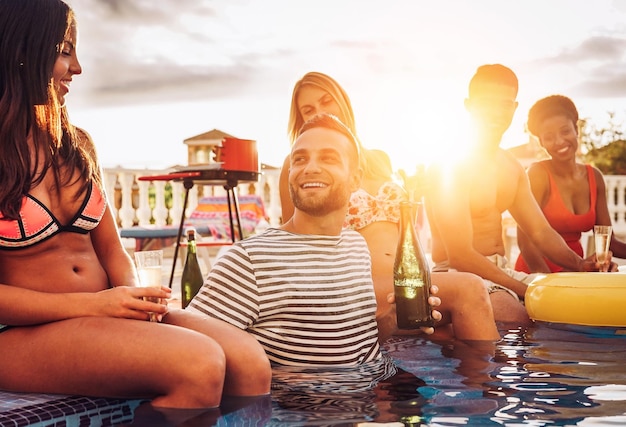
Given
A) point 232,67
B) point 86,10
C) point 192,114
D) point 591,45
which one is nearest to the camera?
point 192,114

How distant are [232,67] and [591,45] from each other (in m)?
12.2

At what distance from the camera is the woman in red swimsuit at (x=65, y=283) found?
6.88ft

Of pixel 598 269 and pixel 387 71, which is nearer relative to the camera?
pixel 598 269

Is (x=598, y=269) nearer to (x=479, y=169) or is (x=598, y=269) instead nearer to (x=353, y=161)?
(x=479, y=169)

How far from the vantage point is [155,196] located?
11.6 meters

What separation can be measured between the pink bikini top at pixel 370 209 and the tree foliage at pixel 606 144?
22.9m

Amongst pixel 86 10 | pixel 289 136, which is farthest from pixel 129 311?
pixel 86 10

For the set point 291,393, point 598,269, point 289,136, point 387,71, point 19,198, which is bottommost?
point 291,393

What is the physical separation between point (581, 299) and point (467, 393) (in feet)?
5.13

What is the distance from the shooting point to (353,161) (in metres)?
3.00

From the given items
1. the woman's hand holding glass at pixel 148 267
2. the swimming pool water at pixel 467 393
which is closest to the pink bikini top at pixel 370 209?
the swimming pool water at pixel 467 393

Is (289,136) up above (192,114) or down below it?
below

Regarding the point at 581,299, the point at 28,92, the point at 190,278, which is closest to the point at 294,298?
the point at 28,92

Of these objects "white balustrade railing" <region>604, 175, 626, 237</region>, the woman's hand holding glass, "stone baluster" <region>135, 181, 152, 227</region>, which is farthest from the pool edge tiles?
"white balustrade railing" <region>604, 175, 626, 237</region>
